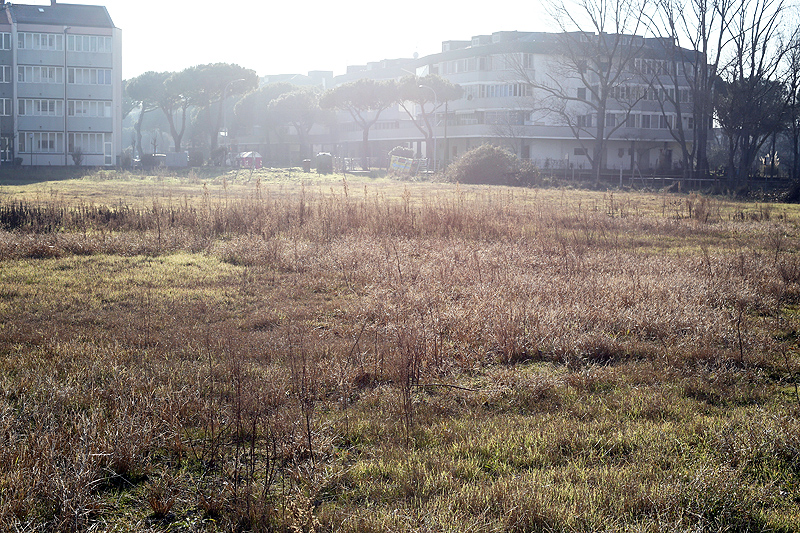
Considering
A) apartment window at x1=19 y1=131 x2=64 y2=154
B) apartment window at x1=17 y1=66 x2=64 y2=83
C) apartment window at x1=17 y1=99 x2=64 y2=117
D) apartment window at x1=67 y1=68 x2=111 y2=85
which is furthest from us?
apartment window at x1=67 y1=68 x2=111 y2=85

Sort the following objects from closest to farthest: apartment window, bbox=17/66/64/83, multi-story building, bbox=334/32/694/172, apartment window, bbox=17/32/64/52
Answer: apartment window, bbox=17/32/64/52 → apartment window, bbox=17/66/64/83 → multi-story building, bbox=334/32/694/172

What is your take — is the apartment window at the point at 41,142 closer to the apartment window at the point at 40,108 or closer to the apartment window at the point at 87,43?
the apartment window at the point at 40,108

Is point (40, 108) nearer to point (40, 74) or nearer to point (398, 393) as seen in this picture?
point (40, 74)

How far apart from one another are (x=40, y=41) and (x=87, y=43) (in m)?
3.99

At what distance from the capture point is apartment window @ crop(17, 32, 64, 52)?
63156mm

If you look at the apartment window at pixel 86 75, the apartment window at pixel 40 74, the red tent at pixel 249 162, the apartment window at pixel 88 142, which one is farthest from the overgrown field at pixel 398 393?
the apartment window at pixel 40 74

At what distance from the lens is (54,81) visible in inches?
2537

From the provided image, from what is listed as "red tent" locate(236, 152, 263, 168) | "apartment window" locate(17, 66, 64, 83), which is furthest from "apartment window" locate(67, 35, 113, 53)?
"red tent" locate(236, 152, 263, 168)

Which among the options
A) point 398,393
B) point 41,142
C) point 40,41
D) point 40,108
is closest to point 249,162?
point 41,142

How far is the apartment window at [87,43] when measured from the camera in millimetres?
64250

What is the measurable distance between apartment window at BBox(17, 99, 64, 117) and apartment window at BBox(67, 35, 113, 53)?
517cm

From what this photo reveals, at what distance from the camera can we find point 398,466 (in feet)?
13.4

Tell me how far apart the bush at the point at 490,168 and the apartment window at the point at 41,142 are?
3965cm

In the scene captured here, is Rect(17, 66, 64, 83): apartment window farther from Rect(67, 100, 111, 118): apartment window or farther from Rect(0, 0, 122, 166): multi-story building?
Rect(67, 100, 111, 118): apartment window
